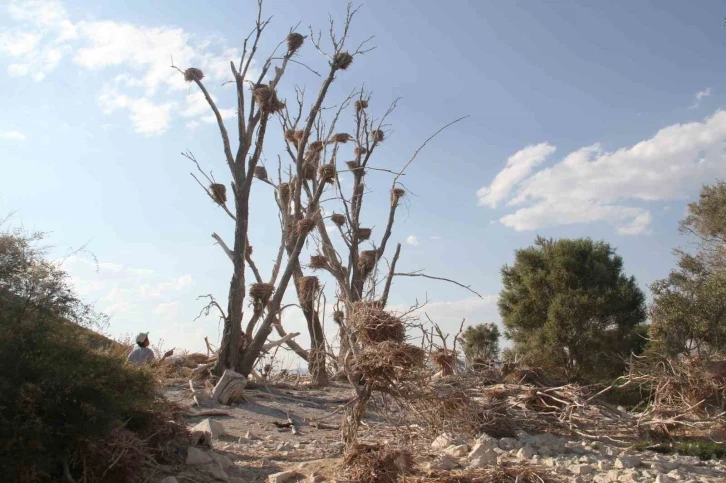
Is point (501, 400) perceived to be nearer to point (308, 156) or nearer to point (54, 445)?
point (54, 445)

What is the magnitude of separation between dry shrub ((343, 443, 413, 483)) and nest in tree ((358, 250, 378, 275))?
949 cm

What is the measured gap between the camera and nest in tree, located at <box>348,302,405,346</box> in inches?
251

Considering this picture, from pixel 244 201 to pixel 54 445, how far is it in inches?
320

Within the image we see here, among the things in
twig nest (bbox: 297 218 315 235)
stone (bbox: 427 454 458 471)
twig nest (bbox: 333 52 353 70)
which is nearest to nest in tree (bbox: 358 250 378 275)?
twig nest (bbox: 297 218 315 235)

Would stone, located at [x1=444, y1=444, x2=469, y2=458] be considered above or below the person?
below

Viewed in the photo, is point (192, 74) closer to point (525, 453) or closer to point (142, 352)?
point (142, 352)

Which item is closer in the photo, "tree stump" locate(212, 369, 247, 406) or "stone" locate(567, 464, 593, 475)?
"stone" locate(567, 464, 593, 475)

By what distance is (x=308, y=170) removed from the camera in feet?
52.1

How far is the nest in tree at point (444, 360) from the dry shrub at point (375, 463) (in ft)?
3.65

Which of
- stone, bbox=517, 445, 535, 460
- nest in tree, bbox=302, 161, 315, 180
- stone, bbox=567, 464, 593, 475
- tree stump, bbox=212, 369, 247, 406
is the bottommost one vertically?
stone, bbox=567, 464, 593, 475

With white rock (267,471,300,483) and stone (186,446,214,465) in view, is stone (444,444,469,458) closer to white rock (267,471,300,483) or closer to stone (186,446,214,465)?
white rock (267,471,300,483)

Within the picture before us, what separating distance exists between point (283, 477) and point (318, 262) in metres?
7.91

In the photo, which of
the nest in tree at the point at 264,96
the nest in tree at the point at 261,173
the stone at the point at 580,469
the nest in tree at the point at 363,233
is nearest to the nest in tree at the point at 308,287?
the nest in tree at the point at 363,233

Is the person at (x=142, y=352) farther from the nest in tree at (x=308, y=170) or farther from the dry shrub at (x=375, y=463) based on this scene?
the nest in tree at (x=308, y=170)
